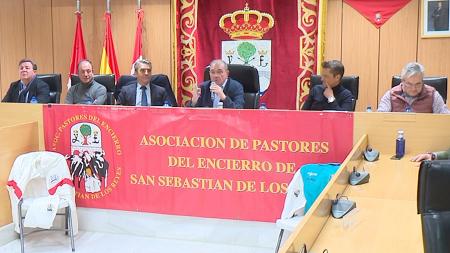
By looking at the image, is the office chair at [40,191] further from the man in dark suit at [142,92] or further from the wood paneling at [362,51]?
the wood paneling at [362,51]

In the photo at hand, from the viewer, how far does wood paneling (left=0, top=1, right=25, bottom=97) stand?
6367 mm

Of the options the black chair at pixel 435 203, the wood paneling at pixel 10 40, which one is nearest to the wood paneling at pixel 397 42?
the wood paneling at pixel 10 40

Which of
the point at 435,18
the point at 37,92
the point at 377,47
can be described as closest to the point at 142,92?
the point at 37,92

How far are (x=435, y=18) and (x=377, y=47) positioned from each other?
2.12ft

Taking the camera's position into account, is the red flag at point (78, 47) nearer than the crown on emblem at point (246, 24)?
No

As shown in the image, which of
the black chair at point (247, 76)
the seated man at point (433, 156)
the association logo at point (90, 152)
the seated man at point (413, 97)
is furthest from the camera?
the black chair at point (247, 76)

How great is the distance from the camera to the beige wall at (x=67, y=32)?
6.52 metres

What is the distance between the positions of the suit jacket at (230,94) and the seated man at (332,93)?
0.58m

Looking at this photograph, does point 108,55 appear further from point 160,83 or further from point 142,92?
point 142,92

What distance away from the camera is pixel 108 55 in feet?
21.8

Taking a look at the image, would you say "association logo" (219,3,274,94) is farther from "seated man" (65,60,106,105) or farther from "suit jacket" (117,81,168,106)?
"seated man" (65,60,106,105)

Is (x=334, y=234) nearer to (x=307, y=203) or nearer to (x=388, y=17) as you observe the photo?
(x=307, y=203)

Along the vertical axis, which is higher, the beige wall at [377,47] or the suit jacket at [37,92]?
the beige wall at [377,47]

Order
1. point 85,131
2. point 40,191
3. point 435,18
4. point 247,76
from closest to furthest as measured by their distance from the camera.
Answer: point 40,191 < point 85,131 < point 247,76 < point 435,18
